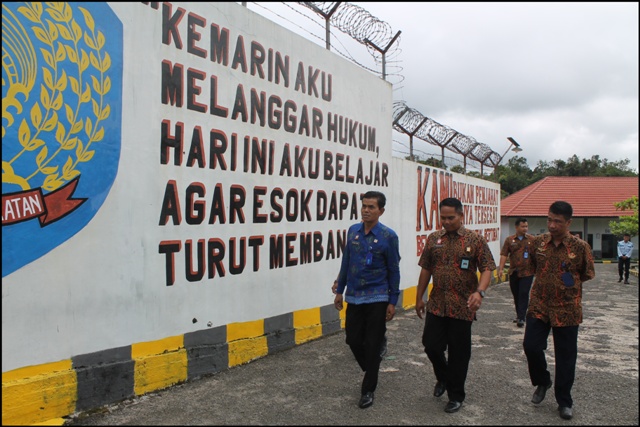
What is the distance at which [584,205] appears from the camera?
27.2 m

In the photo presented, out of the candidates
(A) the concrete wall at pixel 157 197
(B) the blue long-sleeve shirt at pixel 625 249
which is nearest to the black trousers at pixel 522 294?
(A) the concrete wall at pixel 157 197

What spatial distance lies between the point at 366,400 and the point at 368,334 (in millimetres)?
493

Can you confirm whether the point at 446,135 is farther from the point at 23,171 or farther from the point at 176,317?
the point at 23,171

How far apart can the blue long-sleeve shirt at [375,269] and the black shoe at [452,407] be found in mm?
855

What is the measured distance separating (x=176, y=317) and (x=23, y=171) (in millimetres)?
1739

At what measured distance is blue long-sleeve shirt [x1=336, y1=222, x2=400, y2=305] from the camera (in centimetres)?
403

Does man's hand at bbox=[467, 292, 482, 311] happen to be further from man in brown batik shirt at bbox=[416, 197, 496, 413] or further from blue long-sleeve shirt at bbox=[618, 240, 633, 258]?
blue long-sleeve shirt at bbox=[618, 240, 633, 258]

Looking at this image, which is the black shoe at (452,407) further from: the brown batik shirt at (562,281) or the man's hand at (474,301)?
the brown batik shirt at (562,281)

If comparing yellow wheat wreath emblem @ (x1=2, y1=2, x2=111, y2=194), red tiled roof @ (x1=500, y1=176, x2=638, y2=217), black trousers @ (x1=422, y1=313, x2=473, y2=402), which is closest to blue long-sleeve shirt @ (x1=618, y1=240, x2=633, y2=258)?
red tiled roof @ (x1=500, y1=176, x2=638, y2=217)

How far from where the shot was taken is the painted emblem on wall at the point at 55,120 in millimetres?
3354

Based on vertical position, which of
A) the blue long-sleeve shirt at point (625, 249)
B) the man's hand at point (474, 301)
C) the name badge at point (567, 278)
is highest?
the name badge at point (567, 278)

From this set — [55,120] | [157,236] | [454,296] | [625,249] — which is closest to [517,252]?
[454,296]

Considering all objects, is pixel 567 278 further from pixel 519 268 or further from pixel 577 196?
pixel 577 196

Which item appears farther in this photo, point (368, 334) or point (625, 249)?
point (625, 249)
